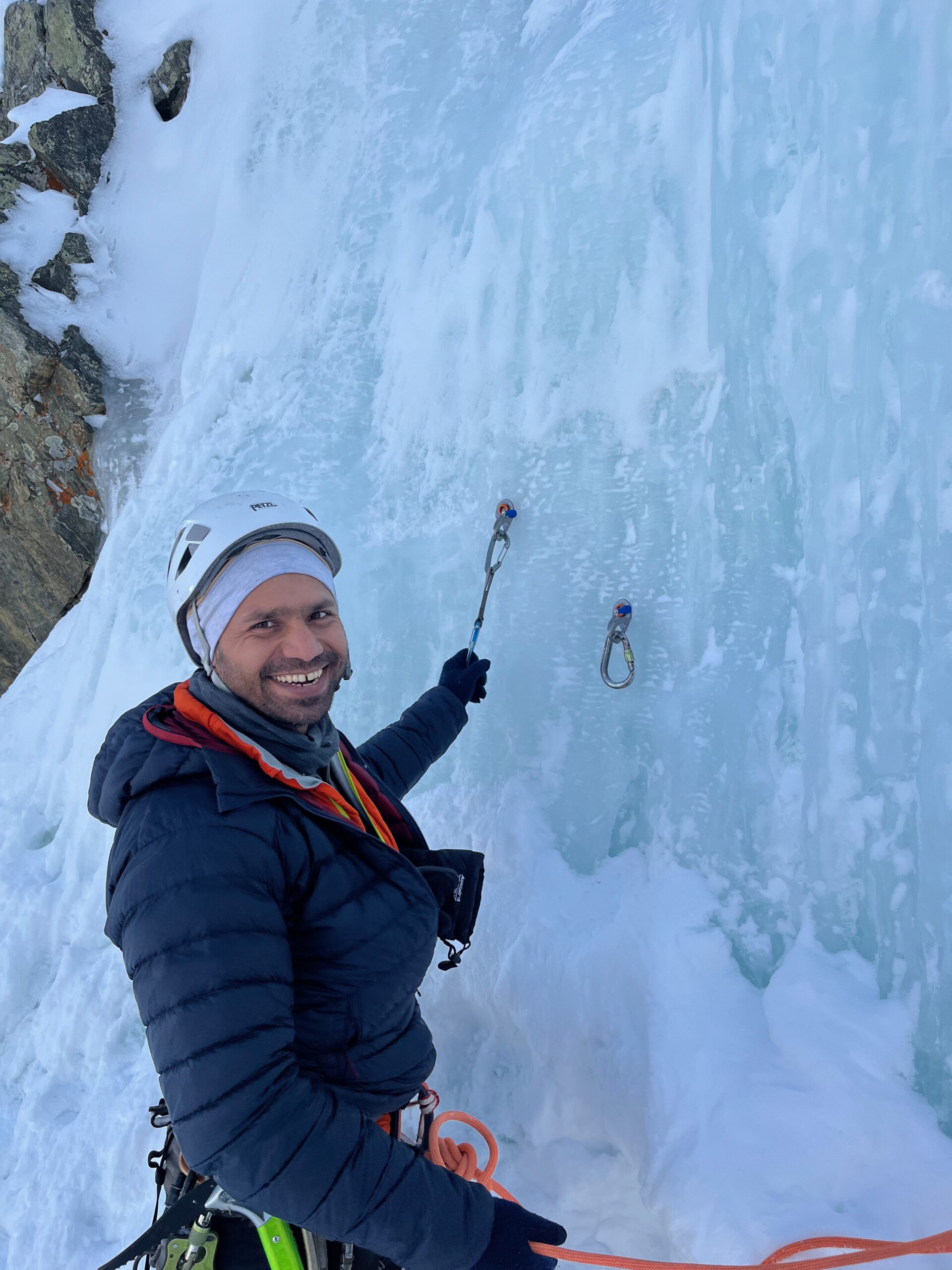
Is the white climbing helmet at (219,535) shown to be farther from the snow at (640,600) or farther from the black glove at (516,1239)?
the snow at (640,600)

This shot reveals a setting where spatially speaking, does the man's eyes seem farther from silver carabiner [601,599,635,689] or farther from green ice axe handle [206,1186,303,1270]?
silver carabiner [601,599,635,689]

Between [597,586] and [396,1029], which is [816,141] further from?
[396,1029]

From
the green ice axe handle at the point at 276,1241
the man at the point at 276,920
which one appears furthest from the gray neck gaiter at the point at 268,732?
the green ice axe handle at the point at 276,1241

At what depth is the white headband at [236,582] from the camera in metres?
1.35

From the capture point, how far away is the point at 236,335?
12.2 ft

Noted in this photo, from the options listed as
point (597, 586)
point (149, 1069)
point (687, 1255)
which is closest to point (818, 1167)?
point (687, 1255)

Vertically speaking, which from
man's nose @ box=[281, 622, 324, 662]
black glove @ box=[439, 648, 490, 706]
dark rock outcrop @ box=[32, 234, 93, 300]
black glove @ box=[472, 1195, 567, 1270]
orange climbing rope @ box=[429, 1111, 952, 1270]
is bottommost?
black glove @ box=[472, 1195, 567, 1270]

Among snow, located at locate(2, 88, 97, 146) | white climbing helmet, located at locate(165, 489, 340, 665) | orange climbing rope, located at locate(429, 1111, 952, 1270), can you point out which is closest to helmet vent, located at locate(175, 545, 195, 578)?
white climbing helmet, located at locate(165, 489, 340, 665)

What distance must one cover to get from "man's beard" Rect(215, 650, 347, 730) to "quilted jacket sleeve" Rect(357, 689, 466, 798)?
517 millimetres

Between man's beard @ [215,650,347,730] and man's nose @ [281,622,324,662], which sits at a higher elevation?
man's nose @ [281,622,324,662]

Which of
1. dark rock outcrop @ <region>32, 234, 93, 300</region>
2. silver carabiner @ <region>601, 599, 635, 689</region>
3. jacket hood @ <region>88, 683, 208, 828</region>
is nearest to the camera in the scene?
jacket hood @ <region>88, 683, 208, 828</region>

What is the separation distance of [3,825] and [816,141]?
12.4 feet

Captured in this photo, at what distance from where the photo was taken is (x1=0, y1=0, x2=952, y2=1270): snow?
5.79ft

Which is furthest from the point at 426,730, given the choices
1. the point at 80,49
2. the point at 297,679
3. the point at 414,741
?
the point at 80,49
